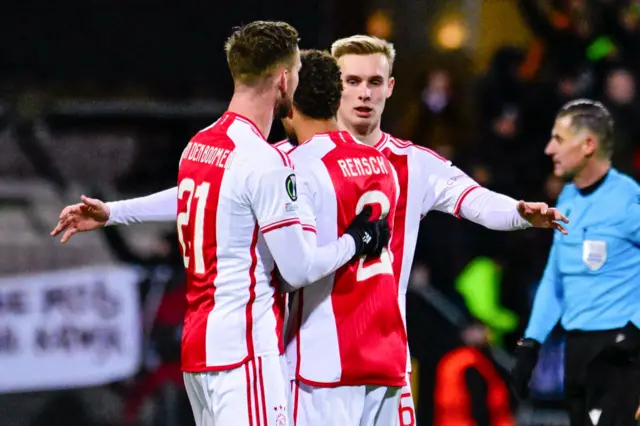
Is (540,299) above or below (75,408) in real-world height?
above

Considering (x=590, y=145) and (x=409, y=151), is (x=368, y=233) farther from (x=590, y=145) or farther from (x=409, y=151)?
(x=590, y=145)

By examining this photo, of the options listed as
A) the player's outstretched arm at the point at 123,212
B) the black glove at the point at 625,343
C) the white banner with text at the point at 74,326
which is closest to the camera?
the player's outstretched arm at the point at 123,212

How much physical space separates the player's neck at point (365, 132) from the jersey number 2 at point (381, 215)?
662 mm

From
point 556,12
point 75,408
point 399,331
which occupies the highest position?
point 556,12

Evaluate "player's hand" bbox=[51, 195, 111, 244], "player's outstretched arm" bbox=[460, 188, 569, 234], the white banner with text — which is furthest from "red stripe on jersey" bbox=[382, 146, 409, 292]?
the white banner with text

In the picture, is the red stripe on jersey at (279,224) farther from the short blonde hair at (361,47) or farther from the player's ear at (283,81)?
the short blonde hair at (361,47)

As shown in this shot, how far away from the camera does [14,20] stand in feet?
29.0

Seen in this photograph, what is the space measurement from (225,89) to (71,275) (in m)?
2.60

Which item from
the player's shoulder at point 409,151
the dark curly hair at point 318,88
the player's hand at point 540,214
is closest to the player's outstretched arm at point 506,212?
the player's hand at point 540,214

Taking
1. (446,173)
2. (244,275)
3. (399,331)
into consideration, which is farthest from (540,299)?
(244,275)

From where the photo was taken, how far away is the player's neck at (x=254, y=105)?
365cm

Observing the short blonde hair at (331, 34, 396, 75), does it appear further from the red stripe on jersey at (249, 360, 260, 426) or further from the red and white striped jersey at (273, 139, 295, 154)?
the red stripe on jersey at (249, 360, 260, 426)

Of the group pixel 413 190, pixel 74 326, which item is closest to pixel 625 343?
pixel 413 190

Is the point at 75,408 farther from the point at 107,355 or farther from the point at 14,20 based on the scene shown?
the point at 14,20
